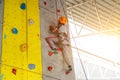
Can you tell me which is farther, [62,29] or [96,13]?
[96,13]

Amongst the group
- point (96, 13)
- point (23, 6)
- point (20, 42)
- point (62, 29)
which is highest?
point (96, 13)

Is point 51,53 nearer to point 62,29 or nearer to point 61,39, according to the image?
point 61,39

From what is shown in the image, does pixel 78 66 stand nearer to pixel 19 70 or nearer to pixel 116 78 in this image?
pixel 116 78

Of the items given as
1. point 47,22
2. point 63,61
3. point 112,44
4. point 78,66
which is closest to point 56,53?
point 63,61

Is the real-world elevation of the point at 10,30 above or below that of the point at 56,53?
above

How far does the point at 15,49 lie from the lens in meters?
A: 6.35

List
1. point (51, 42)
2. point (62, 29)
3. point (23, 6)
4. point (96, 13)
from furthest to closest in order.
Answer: point (96, 13) → point (62, 29) → point (51, 42) → point (23, 6)

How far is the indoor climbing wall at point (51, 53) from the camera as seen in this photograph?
6.80 m

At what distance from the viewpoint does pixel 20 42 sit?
6555 mm

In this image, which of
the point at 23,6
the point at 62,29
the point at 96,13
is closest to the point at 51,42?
the point at 62,29

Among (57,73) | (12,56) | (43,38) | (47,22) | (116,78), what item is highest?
(47,22)

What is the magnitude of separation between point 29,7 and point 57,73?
2024 millimetres

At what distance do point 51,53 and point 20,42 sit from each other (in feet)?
3.35

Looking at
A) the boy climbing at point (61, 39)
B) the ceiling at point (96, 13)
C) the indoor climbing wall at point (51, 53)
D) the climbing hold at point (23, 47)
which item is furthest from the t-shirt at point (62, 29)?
the ceiling at point (96, 13)
